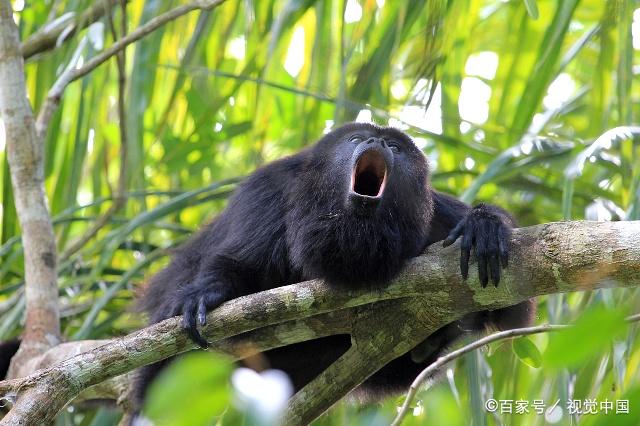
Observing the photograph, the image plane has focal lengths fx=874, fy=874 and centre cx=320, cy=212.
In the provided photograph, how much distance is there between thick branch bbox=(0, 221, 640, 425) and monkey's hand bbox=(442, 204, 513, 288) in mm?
27

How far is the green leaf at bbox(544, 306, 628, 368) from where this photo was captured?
75 centimetres

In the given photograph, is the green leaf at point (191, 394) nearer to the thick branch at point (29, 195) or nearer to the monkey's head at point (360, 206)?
the monkey's head at point (360, 206)

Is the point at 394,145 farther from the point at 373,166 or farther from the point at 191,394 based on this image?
the point at 191,394

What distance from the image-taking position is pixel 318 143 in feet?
9.53

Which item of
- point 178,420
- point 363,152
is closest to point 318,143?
point 363,152

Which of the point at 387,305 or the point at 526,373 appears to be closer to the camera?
the point at 387,305

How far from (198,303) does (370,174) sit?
0.76 m

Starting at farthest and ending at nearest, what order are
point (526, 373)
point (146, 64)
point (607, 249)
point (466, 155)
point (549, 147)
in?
point (466, 155)
point (549, 147)
point (146, 64)
point (526, 373)
point (607, 249)

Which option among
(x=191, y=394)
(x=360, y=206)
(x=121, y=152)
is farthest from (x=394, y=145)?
(x=191, y=394)

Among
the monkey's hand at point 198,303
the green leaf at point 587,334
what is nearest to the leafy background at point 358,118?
the monkey's hand at point 198,303

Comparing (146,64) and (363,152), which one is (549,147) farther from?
(146,64)

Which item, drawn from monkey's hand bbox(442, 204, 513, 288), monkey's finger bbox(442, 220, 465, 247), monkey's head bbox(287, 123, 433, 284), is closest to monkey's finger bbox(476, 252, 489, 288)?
monkey's hand bbox(442, 204, 513, 288)

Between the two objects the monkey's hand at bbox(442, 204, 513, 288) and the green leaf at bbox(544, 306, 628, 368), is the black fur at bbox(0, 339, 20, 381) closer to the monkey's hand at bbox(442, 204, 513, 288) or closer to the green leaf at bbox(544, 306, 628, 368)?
the monkey's hand at bbox(442, 204, 513, 288)

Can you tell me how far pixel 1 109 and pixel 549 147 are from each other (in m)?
Answer: 2.08
